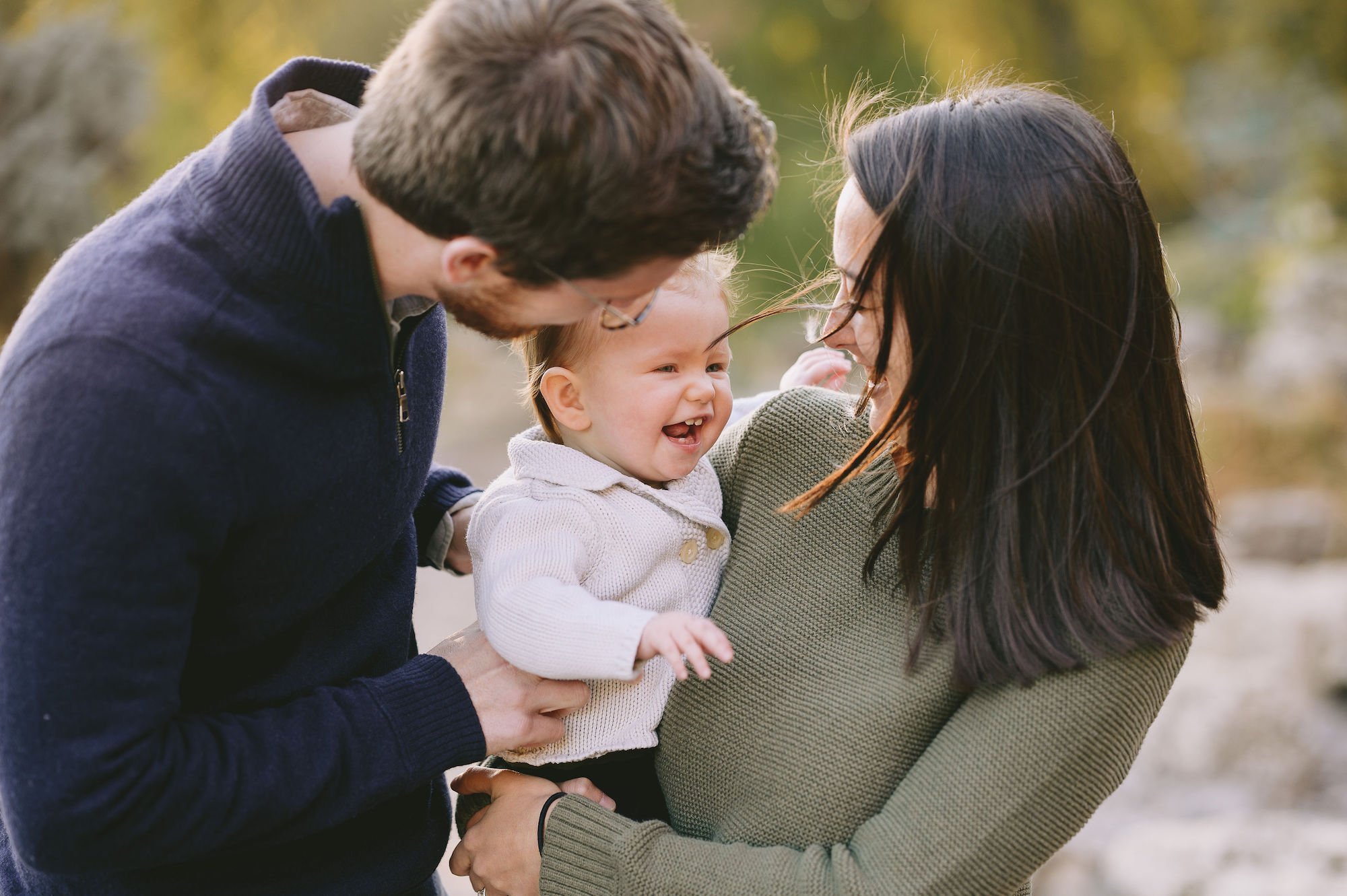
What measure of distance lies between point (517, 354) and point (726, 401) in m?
0.35

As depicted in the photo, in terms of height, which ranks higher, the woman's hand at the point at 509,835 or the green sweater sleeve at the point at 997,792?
the green sweater sleeve at the point at 997,792

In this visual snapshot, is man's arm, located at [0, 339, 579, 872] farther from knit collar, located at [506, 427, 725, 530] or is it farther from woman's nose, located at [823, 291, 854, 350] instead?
woman's nose, located at [823, 291, 854, 350]

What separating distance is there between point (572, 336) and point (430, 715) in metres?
0.58

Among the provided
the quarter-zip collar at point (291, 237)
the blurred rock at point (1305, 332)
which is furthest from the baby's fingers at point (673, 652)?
the blurred rock at point (1305, 332)

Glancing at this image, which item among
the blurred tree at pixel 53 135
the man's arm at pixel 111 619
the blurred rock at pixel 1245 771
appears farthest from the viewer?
the blurred tree at pixel 53 135

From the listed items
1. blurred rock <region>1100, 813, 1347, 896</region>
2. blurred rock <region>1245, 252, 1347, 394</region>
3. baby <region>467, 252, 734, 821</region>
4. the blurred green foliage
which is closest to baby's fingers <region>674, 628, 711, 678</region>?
baby <region>467, 252, 734, 821</region>

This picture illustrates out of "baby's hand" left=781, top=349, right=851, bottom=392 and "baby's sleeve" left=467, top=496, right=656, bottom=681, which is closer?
"baby's sleeve" left=467, top=496, right=656, bottom=681

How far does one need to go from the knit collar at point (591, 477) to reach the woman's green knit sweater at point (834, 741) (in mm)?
71

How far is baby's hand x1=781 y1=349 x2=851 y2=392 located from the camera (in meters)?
2.06

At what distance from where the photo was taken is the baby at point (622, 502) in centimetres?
167

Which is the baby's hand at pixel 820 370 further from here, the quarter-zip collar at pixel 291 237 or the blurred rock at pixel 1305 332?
Result: the blurred rock at pixel 1305 332

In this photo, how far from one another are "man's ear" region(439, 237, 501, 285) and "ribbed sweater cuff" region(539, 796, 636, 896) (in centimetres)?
75

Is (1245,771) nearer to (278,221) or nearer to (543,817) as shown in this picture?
(543,817)

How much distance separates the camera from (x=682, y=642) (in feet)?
4.75
